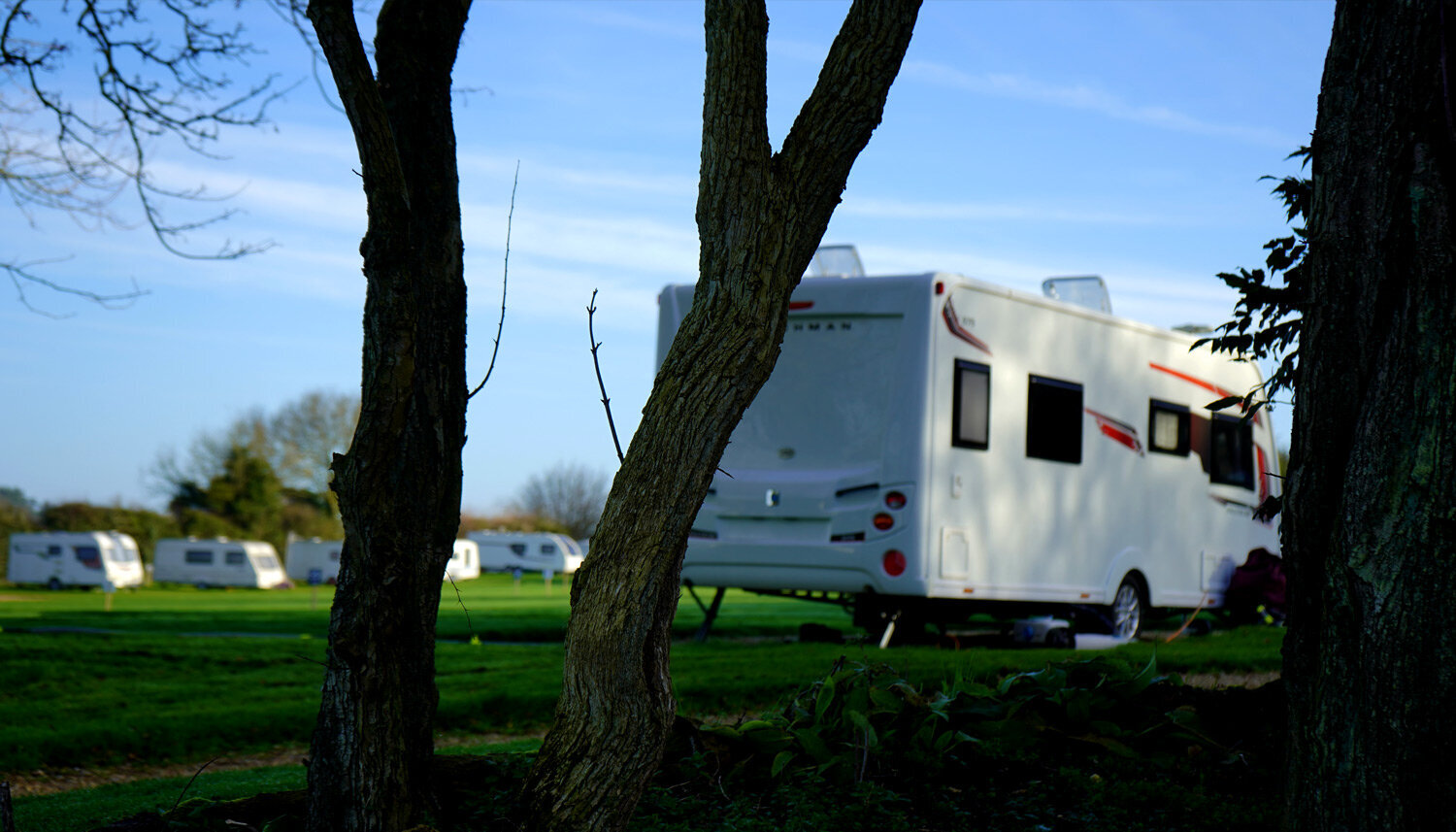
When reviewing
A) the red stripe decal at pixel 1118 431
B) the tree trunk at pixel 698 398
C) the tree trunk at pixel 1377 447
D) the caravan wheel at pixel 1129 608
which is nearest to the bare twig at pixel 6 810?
the tree trunk at pixel 698 398

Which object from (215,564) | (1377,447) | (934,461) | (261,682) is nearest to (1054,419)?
(934,461)

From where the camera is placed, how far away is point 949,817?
3742 millimetres

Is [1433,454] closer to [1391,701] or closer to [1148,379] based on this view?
[1391,701]

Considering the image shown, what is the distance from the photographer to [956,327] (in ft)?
34.8

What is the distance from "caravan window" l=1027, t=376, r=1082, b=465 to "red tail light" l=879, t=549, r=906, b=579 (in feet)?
6.28

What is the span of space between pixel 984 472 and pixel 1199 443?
3886mm

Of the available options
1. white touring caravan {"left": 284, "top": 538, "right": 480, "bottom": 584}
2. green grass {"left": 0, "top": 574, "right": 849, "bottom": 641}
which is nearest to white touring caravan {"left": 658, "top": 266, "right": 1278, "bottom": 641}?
green grass {"left": 0, "top": 574, "right": 849, "bottom": 641}

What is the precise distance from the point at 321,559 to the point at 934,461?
3876 centimetres

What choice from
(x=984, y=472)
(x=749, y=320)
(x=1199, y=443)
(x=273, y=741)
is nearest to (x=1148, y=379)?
(x=1199, y=443)

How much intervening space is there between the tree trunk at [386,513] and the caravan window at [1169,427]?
1061 cm

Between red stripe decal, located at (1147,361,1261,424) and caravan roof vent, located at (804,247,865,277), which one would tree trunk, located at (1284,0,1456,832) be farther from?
red stripe decal, located at (1147,361,1261,424)

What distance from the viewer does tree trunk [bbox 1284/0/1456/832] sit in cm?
313

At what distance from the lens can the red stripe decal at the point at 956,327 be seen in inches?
414

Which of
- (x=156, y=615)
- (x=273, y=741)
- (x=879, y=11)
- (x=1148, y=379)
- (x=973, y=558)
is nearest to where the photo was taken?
(x=879, y=11)
